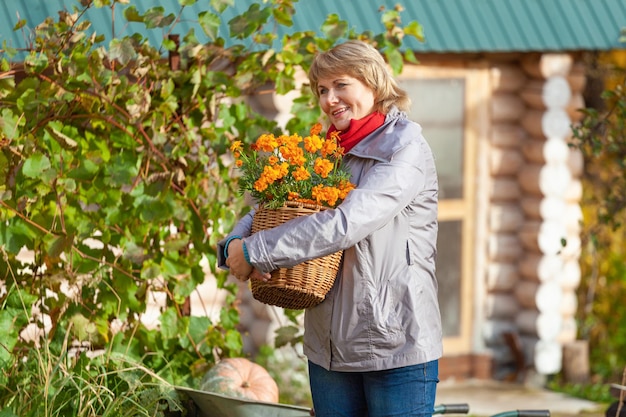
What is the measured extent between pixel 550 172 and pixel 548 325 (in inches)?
43.2

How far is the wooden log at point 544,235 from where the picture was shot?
301 inches

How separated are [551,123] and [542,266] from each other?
1016 mm

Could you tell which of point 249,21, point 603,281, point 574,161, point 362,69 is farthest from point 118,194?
point 603,281

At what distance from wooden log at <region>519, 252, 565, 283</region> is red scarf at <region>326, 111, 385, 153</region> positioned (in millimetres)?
4525

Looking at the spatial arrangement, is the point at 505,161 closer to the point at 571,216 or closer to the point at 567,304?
the point at 571,216

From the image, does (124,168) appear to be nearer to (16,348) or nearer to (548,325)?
(16,348)

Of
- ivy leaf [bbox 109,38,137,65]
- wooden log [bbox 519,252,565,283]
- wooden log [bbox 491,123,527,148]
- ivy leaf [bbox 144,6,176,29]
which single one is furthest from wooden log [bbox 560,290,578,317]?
ivy leaf [bbox 109,38,137,65]

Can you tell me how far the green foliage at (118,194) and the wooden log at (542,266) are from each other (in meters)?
3.07

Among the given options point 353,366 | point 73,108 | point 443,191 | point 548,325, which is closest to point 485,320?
point 548,325

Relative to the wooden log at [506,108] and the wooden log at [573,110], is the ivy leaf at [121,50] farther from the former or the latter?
the wooden log at [573,110]

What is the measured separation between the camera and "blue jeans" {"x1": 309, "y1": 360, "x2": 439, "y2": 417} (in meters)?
3.28

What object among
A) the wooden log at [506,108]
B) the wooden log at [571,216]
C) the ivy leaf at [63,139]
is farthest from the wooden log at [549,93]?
the ivy leaf at [63,139]

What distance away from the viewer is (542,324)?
769 centimetres

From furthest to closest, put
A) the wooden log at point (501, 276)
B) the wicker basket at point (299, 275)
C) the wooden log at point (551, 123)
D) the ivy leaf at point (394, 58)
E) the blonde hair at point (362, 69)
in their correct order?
the wooden log at point (501, 276), the wooden log at point (551, 123), the ivy leaf at point (394, 58), the blonde hair at point (362, 69), the wicker basket at point (299, 275)
